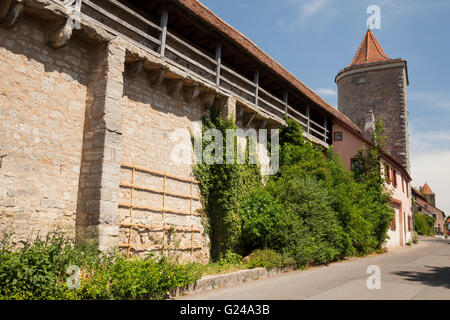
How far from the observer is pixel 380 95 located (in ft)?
94.1

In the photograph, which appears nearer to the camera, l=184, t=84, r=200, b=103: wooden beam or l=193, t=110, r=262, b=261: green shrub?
l=184, t=84, r=200, b=103: wooden beam

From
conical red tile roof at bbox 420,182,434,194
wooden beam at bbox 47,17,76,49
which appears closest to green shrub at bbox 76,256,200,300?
wooden beam at bbox 47,17,76,49

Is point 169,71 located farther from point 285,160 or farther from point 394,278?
point 394,278

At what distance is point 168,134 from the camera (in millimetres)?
10734

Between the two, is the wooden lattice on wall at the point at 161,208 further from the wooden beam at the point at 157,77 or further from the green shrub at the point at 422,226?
the green shrub at the point at 422,226

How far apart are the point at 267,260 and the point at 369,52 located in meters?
25.3

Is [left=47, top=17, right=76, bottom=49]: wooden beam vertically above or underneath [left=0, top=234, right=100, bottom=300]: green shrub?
above

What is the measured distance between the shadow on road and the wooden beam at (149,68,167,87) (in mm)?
7808

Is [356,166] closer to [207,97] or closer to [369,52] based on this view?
[207,97]

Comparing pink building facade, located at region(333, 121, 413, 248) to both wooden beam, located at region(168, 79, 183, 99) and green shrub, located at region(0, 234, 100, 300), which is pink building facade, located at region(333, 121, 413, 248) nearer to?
wooden beam, located at region(168, 79, 183, 99)
